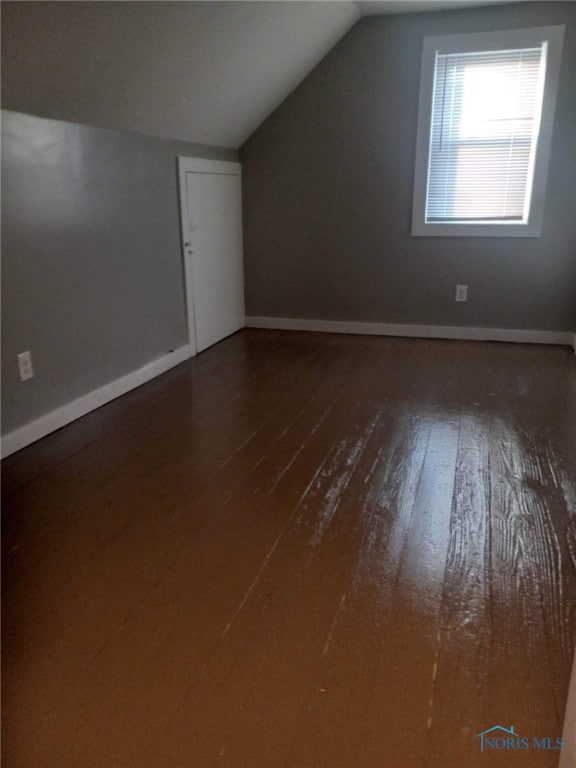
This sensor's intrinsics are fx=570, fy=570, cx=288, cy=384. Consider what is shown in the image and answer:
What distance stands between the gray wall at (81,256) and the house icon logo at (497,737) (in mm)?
2001

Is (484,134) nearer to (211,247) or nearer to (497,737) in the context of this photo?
(211,247)

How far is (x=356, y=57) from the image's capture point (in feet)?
12.6

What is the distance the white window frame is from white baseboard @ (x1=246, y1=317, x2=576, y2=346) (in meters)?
0.67

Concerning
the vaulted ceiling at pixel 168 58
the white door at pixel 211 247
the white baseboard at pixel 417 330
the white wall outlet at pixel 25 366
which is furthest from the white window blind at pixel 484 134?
the white wall outlet at pixel 25 366

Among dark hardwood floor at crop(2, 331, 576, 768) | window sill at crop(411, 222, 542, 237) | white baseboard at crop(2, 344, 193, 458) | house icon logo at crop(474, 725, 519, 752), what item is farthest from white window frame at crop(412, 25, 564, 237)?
house icon logo at crop(474, 725, 519, 752)

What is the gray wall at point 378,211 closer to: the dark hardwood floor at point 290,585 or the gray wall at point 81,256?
the gray wall at point 81,256

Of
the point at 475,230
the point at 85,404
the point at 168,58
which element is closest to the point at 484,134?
the point at 475,230

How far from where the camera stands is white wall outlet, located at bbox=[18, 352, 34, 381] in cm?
236

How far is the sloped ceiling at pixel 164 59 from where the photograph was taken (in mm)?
1979

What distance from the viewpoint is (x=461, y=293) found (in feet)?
13.4

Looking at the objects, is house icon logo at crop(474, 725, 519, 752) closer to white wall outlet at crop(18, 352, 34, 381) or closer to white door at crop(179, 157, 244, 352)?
white wall outlet at crop(18, 352, 34, 381)

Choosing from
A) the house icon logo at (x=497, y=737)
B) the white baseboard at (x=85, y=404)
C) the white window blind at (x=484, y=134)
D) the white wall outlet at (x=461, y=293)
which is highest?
the white window blind at (x=484, y=134)

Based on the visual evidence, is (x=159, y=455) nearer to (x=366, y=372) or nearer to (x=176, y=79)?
(x=366, y=372)

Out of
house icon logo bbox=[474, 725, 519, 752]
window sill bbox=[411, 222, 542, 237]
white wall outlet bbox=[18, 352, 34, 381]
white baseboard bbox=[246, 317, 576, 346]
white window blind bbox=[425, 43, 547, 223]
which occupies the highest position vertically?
white window blind bbox=[425, 43, 547, 223]
